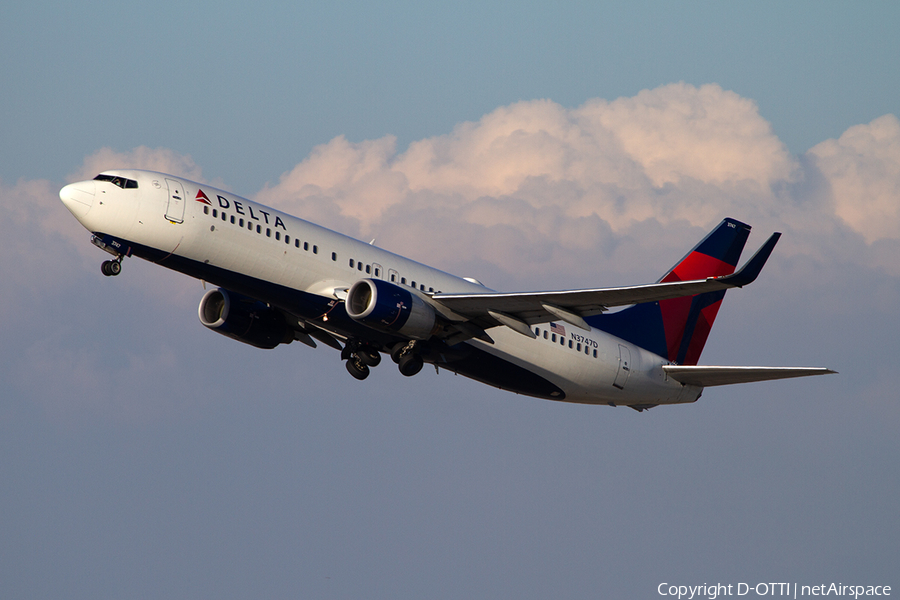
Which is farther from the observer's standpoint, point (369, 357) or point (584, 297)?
point (369, 357)

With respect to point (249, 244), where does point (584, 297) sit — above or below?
above

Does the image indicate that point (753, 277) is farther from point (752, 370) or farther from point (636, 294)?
point (752, 370)

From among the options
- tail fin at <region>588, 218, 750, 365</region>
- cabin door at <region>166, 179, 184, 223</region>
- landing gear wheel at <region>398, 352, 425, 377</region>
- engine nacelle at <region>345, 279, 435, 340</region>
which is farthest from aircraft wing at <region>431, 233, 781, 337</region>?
cabin door at <region>166, 179, 184, 223</region>

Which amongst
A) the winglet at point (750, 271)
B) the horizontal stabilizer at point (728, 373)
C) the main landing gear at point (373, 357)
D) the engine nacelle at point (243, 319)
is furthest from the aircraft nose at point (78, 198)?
the horizontal stabilizer at point (728, 373)

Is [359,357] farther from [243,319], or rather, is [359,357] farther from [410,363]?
[243,319]

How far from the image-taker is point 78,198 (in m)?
35.5

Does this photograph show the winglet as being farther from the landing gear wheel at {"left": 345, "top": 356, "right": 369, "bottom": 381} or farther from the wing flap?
the landing gear wheel at {"left": 345, "top": 356, "right": 369, "bottom": 381}

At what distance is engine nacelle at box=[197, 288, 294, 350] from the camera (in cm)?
4297

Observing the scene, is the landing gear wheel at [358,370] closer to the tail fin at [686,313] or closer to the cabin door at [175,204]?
the tail fin at [686,313]

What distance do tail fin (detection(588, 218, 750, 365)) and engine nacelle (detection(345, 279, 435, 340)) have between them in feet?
39.4

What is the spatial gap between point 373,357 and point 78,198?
13329 mm

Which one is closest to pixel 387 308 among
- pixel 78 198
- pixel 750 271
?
pixel 78 198

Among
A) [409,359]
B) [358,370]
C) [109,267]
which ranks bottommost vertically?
[109,267]

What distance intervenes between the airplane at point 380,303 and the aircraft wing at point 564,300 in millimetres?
49
